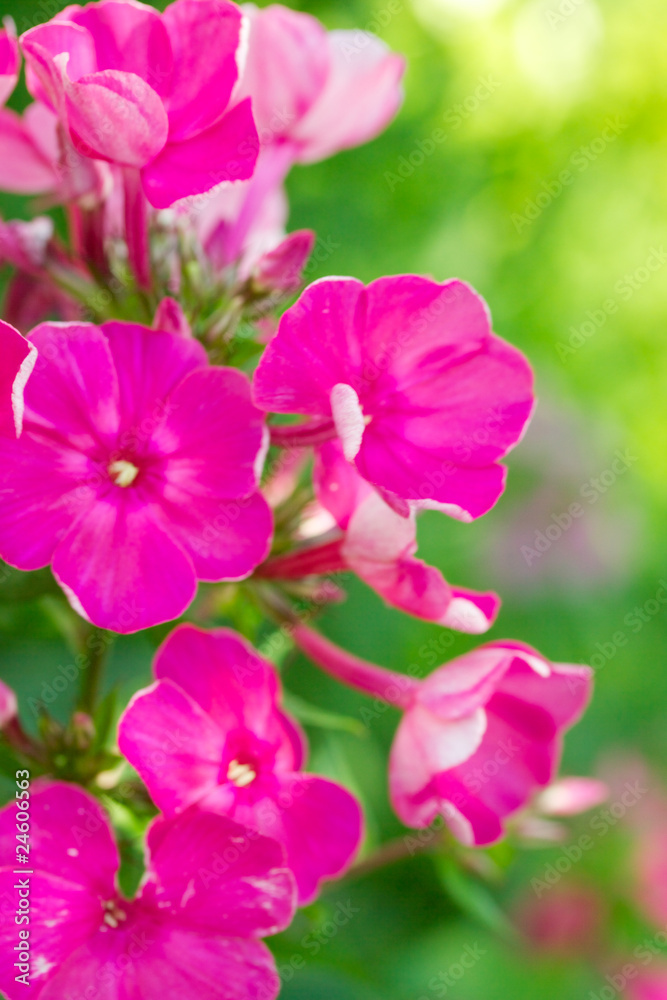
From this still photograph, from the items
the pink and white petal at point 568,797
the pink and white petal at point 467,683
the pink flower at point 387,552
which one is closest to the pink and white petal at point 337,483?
the pink flower at point 387,552

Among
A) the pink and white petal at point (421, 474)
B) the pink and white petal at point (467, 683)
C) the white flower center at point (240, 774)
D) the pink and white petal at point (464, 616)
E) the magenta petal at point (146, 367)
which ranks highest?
Result: the pink and white petal at point (421, 474)

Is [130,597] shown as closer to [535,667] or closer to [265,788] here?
[265,788]

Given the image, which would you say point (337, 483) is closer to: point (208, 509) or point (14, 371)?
point (208, 509)

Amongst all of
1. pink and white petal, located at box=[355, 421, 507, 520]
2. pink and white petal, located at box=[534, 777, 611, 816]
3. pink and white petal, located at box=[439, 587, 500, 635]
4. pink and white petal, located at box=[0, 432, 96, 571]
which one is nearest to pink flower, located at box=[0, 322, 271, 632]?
pink and white petal, located at box=[0, 432, 96, 571]

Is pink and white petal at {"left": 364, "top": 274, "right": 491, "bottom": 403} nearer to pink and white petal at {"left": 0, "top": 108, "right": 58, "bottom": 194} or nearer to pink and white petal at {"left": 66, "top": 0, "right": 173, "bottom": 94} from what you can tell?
pink and white petal at {"left": 66, "top": 0, "right": 173, "bottom": 94}

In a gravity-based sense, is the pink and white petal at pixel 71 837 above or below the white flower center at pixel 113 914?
above

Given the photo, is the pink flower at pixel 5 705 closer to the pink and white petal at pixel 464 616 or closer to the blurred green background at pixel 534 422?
the blurred green background at pixel 534 422
